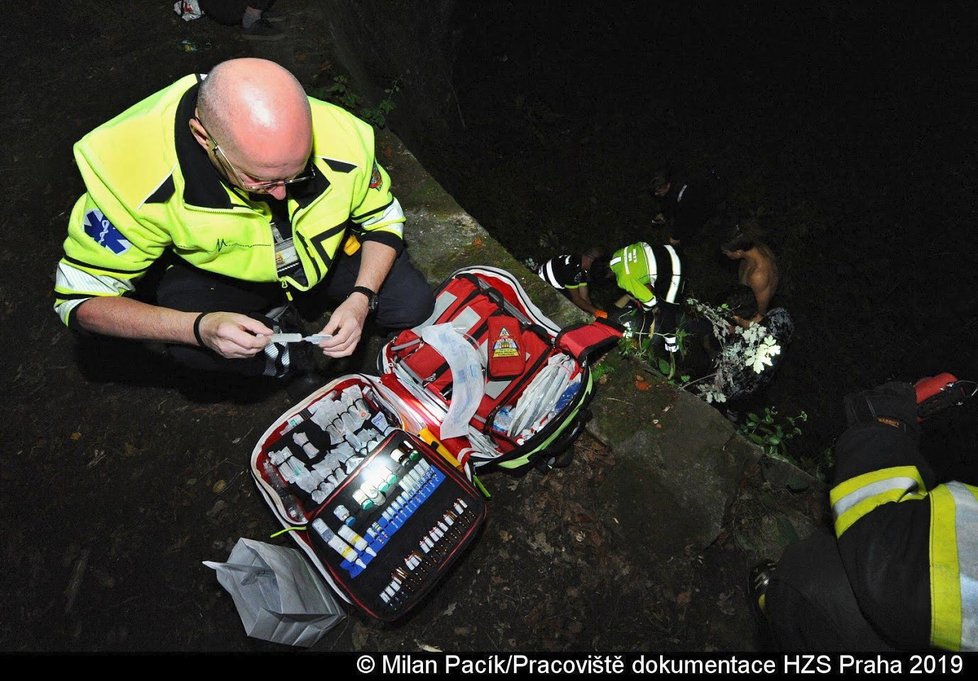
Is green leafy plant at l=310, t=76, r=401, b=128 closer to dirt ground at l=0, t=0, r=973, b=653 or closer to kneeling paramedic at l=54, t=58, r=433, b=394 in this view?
kneeling paramedic at l=54, t=58, r=433, b=394

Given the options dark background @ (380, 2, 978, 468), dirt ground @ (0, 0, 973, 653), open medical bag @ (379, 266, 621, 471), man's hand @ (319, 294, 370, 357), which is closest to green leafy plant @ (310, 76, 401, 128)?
dark background @ (380, 2, 978, 468)

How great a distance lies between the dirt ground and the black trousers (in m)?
0.55

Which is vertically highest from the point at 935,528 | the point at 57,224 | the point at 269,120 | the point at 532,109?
the point at 269,120

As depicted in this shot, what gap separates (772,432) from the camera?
4211 mm

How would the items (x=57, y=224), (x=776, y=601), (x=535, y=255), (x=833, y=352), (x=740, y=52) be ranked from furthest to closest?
(x=740, y=52), (x=535, y=255), (x=833, y=352), (x=57, y=224), (x=776, y=601)

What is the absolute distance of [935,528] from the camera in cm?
181

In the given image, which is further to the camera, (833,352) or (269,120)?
(833,352)

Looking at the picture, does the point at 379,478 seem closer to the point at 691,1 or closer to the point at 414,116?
the point at 414,116

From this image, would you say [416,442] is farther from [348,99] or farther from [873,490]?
[348,99]

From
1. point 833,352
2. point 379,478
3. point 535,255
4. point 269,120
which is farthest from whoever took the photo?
point 535,255

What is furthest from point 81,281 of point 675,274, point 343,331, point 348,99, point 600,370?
point 675,274

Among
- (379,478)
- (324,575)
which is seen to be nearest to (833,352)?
(379,478)
